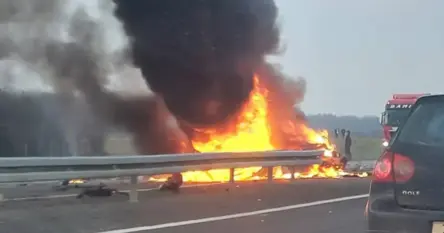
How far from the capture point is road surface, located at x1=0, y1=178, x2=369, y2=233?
988 cm

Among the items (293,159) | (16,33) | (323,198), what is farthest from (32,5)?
(323,198)

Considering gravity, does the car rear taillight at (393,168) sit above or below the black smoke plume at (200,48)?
below

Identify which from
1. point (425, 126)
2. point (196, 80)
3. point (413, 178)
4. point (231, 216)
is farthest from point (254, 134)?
point (413, 178)

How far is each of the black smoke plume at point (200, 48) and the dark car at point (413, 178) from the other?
20.3 m

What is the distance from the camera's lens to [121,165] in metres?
12.1

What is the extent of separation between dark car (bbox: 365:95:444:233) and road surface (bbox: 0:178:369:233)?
156 inches

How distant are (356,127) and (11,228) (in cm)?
4888

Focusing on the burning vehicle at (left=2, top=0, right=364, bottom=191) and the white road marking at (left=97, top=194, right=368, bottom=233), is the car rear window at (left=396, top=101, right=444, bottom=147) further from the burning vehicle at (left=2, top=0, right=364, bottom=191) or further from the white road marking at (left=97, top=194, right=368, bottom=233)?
the burning vehicle at (left=2, top=0, right=364, bottom=191)

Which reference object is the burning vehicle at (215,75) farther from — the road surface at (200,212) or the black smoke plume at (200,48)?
the road surface at (200,212)

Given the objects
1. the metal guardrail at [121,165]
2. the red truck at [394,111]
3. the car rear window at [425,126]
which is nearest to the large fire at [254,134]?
the red truck at [394,111]

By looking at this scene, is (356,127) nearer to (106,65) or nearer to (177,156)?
(106,65)

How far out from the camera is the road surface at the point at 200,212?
988cm

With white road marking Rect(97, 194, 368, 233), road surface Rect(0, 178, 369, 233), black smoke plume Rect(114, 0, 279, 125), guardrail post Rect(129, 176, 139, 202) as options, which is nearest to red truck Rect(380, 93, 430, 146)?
black smoke plume Rect(114, 0, 279, 125)

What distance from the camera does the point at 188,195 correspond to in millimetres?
13492
